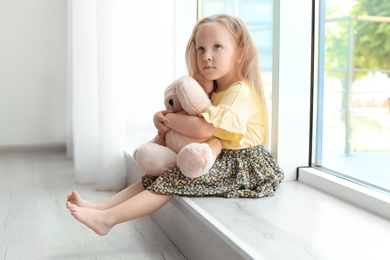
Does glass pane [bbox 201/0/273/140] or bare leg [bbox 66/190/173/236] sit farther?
glass pane [bbox 201/0/273/140]

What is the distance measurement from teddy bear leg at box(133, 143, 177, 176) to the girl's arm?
74mm

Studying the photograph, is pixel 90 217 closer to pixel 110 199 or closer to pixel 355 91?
pixel 110 199

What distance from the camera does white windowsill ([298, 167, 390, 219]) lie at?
4.34ft

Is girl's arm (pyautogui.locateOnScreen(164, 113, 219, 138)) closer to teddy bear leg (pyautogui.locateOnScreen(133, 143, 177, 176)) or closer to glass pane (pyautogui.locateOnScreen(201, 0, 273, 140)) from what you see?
teddy bear leg (pyautogui.locateOnScreen(133, 143, 177, 176))

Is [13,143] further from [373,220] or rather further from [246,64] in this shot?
[373,220]

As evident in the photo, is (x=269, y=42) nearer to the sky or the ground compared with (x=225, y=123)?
nearer to the sky

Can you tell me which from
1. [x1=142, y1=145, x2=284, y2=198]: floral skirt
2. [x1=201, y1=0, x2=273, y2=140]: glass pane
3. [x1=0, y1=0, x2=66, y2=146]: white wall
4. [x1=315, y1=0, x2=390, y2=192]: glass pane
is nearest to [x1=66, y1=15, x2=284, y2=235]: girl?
[x1=142, y1=145, x2=284, y2=198]: floral skirt

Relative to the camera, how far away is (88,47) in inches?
90.0

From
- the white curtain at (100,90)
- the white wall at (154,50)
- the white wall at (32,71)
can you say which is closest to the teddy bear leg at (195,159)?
the white curtain at (100,90)

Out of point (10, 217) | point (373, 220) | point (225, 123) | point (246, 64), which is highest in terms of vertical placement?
point (246, 64)

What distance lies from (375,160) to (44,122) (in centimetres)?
220

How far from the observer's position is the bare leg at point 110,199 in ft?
4.85

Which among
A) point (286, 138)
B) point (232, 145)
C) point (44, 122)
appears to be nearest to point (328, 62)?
point (286, 138)

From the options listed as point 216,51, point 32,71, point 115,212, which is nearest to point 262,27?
point 216,51
